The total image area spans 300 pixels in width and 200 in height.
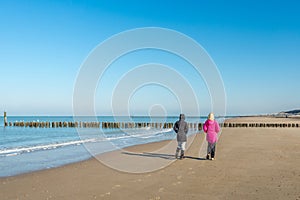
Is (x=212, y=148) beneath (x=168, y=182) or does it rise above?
above

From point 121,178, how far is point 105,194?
6.35 ft

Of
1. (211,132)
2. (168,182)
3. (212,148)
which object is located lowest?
(168,182)

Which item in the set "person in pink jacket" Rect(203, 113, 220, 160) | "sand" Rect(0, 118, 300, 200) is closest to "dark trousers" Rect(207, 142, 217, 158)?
"person in pink jacket" Rect(203, 113, 220, 160)

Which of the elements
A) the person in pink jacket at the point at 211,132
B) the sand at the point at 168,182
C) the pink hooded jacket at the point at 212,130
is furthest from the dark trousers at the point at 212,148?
the sand at the point at 168,182

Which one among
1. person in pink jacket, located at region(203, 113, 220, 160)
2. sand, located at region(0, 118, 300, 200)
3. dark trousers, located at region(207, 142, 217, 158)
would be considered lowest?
sand, located at region(0, 118, 300, 200)

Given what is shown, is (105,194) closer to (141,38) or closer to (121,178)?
(121,178)

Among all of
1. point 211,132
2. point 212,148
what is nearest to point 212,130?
point 211,132

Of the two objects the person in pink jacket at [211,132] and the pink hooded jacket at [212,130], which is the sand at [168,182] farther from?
the pink hooded jacket at [212,130]

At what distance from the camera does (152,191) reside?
7059mm

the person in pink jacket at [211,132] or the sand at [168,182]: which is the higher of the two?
the person in pink jacket at [211,132]

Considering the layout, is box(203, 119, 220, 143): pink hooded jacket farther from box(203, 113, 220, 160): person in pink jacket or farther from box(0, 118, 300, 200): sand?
box(0, 118, 300, 200): sand

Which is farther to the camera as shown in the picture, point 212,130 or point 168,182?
point 212,130

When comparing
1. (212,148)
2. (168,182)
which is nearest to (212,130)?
(212,148)

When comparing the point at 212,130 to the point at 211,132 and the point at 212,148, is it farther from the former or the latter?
the point at 212,148
